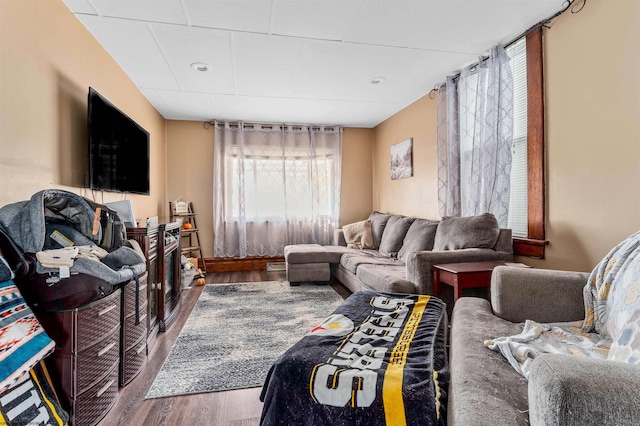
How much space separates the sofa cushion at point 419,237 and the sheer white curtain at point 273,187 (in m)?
1.86

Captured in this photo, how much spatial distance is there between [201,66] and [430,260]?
2667mm

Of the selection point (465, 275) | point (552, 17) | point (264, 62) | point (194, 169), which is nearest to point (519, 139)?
point (552, 17)

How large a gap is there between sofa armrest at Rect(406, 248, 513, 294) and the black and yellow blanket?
106cm

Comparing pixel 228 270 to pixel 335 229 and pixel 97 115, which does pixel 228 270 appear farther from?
pixel 97 115

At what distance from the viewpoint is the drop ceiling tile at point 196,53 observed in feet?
8.32

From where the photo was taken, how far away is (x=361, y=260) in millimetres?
3609

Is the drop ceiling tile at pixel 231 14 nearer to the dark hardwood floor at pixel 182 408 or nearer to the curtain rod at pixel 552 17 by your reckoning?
the curtain rod at pixel 552 17

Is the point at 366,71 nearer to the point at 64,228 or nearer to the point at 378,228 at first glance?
the point at 378,228

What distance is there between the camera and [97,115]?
2414mm

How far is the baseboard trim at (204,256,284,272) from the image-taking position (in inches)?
202

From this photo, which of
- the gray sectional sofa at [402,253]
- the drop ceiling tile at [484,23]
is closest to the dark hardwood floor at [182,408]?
the gray sectional sofa at [402,253]

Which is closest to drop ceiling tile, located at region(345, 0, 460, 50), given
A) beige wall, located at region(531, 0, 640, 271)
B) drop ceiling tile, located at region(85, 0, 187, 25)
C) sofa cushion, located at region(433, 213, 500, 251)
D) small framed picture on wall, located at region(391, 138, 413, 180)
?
beige wall, located at region(531, 0, 640, 271)

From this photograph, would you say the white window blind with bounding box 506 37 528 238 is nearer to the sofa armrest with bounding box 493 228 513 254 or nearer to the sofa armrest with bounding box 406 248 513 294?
the sofa armrest with bounding box 493 228 513 254

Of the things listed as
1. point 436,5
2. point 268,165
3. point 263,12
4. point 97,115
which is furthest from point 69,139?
point 268,165
